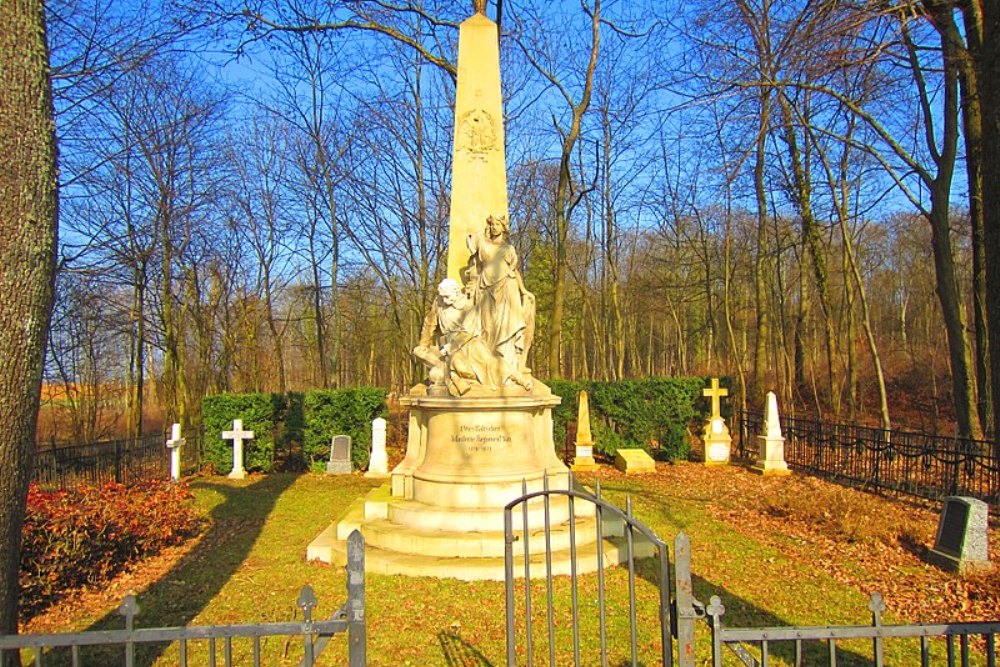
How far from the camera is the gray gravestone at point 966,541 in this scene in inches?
259

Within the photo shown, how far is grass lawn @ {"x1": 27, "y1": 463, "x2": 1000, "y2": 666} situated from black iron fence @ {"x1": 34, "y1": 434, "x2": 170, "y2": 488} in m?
2.95

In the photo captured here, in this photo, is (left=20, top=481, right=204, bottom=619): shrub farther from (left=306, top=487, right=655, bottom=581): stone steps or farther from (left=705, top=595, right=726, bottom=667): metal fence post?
(left=705, top=595, right=726, bottom=667): metal fence post

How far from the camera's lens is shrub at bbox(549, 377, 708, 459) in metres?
15.5

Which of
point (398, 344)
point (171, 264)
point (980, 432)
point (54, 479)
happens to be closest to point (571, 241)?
point (398, 344)

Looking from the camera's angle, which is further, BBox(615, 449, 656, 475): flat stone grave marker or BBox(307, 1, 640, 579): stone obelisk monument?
BBox(615, 449, 656, 475): flat stone grave marker

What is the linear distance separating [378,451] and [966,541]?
34.8 ft

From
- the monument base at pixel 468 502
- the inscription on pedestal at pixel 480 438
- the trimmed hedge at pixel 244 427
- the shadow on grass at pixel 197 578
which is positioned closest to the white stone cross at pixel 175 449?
the trimmed hedge at pixel 244 427

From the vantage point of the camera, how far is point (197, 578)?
22.4 ft

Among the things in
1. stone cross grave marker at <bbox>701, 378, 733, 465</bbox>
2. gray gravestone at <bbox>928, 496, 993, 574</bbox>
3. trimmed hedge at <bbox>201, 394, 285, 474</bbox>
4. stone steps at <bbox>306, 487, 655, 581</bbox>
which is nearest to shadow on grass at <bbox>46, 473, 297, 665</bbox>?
stone steps at <bbox>306, 487, 655, 581</bbox>

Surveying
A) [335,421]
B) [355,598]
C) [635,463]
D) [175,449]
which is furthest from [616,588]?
[175,449]

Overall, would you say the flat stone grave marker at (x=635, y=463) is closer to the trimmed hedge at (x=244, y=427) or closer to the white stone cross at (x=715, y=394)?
the white stone cross at (x=715, y=394)

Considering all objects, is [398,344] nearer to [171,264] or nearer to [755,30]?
[171,264]

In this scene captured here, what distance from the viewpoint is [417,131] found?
21.0 m

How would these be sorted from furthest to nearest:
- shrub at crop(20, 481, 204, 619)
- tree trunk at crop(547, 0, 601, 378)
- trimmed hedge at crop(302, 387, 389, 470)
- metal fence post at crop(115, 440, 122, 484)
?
tree trunk at crop(547, 0, 601, 378)
trimmed hedge at crop(302, 387, 389, 470)
metal fence post at crop(115, 440, 122, 484)
shrub at crop(20, 481, 204, 619)
